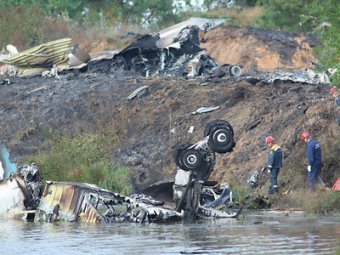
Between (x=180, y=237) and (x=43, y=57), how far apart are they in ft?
93.6

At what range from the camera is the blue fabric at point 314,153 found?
30837 mm

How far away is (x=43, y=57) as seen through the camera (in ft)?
173

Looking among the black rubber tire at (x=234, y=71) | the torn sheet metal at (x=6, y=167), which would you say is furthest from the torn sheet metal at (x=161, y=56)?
the torn sheet metal at (x=6, y=167)

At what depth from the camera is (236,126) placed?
37719 mm

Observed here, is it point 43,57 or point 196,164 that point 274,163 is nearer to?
point 196,164

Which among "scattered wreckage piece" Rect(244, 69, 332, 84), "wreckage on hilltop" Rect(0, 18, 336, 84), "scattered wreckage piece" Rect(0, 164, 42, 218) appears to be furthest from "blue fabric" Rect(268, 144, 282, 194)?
"wreckage on hilltop" Rect(0, 18, 336, 84)

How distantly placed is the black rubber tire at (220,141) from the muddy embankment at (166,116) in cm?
453

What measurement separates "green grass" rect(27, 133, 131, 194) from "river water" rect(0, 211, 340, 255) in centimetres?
629

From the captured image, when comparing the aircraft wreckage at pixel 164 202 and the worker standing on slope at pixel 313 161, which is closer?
the aircraft wreckage at pixel 164 202

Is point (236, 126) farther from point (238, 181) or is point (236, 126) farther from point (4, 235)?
point (4, 235)

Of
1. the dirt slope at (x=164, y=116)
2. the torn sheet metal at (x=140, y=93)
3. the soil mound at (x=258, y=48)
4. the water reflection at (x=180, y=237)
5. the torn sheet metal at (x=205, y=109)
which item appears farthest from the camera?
the soil mound at (x=258, y=48)

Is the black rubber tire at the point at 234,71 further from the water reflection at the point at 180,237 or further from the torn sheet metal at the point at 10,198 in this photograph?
the torn sheet metal at the point at 10,198

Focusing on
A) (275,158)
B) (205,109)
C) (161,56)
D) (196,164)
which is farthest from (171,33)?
(196,164)

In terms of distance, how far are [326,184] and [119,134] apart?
11106mm
